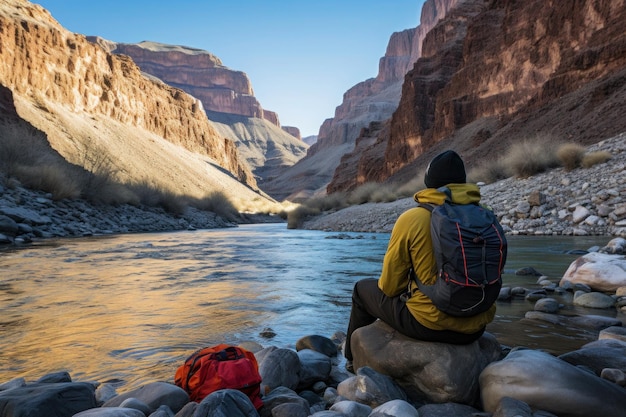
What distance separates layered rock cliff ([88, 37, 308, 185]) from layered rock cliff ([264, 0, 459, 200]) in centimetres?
2705

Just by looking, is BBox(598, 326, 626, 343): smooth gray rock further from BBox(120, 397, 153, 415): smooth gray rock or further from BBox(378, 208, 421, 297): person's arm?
BBox(120, 397, 153, 415): smooth gray rock

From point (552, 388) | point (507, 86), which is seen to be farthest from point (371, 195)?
point (552, 388)

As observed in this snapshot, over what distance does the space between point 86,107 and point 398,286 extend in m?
54.2

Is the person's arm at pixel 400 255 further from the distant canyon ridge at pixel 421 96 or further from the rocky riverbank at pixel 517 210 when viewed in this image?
the distant canyon ridge at pixel 421 96

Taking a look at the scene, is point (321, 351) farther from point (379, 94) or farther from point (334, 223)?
point (379, 94)

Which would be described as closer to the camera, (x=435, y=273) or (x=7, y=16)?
(x=435, y=273)

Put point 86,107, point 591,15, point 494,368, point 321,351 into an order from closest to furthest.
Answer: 1. point 494,368
2. point 321,351
3. point 591,15
4. point 86,107

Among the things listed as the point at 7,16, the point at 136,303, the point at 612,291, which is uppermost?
the point at 7,16

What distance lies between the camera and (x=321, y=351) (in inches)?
130

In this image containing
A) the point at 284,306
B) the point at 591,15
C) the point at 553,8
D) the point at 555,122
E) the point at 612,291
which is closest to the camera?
the point at 612,291

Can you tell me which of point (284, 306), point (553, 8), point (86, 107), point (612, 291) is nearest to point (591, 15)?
point (553, 8)

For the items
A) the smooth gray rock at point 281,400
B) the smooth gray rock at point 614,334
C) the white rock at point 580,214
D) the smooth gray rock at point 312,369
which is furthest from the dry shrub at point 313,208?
the smooth gray rock at point 281,400

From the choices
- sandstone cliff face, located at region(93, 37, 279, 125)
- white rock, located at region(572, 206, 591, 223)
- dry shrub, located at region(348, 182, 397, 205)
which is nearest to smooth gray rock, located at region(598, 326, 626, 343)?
white rock, located at region(572, 206, 591, 223)

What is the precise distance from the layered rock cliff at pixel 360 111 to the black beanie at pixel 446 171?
9402 cm
